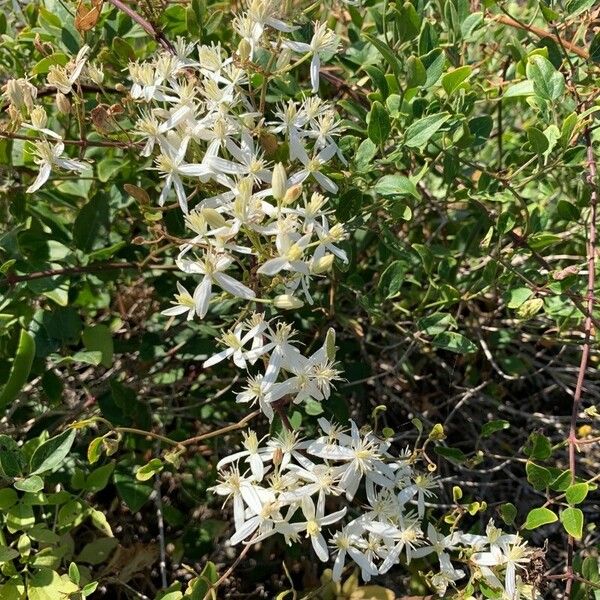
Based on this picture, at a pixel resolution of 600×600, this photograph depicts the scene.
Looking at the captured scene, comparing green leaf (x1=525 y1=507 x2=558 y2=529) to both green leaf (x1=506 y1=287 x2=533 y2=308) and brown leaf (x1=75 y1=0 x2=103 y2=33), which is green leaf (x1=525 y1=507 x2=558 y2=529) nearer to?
green leaf (x1=506 y1=287 x2=533 y2=308)

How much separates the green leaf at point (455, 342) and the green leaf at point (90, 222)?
2.17 feet

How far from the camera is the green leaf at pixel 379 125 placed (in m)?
1.15

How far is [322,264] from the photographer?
99 cm

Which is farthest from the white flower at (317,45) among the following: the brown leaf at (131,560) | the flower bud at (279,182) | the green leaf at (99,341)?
the brown leaf at (131,560)

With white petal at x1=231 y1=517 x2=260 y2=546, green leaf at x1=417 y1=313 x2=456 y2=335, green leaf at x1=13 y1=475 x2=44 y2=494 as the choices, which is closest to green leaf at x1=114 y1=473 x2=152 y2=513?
green leaf at x1=13 y1=475 x2=44 y2=494

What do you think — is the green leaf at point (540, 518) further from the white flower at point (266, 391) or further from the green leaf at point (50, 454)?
the green leaf at point (50, 454)

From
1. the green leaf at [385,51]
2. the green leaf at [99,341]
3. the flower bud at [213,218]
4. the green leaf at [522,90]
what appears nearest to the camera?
the flower bud at [213,218]

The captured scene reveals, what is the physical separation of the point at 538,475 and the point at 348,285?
0.47 metres

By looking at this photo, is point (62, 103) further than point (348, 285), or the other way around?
point (348, 285)

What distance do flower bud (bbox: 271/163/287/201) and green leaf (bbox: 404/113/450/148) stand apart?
0.25 m

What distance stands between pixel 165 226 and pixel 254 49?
41cm

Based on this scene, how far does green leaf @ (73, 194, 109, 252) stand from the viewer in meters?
1.38

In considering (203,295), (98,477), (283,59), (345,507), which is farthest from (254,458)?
(283,59)

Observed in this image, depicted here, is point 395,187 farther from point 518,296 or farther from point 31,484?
point 31,484
